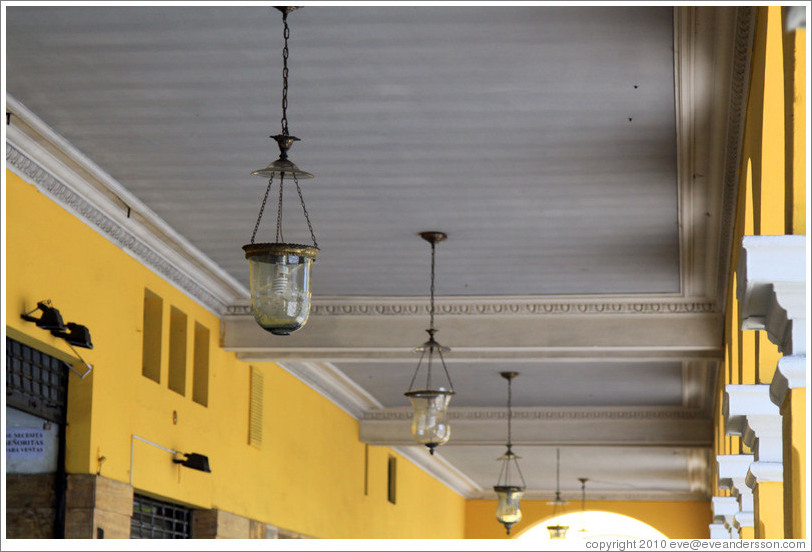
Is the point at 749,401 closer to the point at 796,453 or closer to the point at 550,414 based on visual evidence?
the point at 796,453

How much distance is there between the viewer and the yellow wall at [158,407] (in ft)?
22.1

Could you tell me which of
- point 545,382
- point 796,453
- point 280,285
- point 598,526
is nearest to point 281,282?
point 280,285

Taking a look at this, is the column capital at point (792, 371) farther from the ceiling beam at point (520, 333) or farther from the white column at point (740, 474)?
the ceiling beam at point (520, 333)

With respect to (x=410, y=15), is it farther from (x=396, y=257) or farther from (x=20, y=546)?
(x=396, y=257)

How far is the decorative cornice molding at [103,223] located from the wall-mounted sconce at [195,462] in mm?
1207

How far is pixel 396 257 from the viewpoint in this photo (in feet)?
28.1

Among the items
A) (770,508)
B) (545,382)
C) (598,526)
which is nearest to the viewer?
(770,508)

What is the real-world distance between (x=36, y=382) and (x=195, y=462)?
2201mm

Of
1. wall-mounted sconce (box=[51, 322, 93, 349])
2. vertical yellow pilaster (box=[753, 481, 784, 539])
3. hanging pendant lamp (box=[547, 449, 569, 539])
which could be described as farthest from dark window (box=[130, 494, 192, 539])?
hanging pendant lamp (box=[547, 449, 569, 539])

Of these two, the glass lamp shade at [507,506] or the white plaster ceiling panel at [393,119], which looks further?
the glass lamp shade at [507,506]

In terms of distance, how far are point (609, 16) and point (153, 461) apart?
497cm

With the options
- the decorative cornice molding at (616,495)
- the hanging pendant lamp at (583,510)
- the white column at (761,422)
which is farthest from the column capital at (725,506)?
the decorative cornice molding at (616,495)

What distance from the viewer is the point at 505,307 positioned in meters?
9.57

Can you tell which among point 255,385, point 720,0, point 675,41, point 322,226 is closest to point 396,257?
point 322,226
